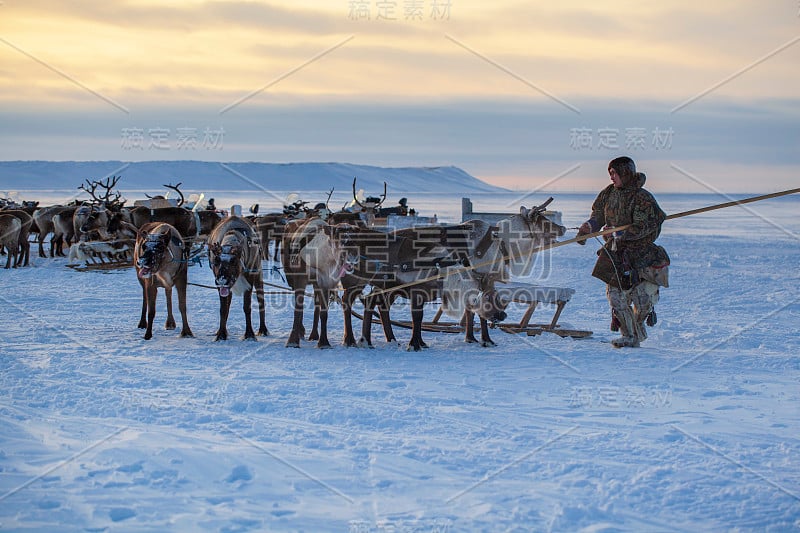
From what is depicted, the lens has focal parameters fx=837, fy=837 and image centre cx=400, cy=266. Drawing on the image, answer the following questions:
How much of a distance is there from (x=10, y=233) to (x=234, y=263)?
43.8 ft

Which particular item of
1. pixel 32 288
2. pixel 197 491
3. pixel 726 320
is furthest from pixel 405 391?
pixel 32 288

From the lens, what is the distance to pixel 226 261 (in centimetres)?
1043

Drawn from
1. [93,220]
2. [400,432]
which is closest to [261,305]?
[400,432]

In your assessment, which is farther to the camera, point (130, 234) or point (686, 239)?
point (686, 239)

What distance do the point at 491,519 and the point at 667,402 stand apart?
321 cm

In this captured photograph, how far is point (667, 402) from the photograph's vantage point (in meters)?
7.54

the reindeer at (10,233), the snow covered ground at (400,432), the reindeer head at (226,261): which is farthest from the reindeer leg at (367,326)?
the reindeer at (10,233)

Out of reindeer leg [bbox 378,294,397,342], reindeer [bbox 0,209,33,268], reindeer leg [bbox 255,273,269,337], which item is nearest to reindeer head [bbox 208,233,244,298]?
reindeer leg [bbox 255,273,269,337]

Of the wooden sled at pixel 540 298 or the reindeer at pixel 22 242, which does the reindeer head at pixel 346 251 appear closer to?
the wooden sled at pixel 540 298

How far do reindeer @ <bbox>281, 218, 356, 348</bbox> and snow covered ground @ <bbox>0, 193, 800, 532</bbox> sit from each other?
468 millimetres

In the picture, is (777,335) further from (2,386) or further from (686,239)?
(686,239)

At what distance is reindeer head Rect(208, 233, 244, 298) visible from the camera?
10430 millimetres

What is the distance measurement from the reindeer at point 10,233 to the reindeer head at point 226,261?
12962 millimetres

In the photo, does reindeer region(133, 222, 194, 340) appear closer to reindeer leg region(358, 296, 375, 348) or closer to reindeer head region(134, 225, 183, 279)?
reindeer head region(134, 225, 183, 279)
